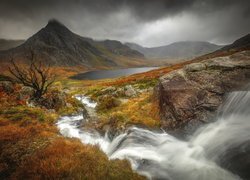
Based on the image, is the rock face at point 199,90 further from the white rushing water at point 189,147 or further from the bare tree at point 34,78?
the bare tree at point 34,78

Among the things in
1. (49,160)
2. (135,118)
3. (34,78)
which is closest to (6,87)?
(34,78)

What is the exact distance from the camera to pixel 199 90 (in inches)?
472

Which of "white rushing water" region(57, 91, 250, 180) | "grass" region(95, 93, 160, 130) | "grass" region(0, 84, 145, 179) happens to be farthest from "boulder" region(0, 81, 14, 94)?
"white rushing water" region(57, 91, 250, 180)

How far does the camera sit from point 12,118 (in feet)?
41.2

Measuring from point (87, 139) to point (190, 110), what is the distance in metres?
7.87

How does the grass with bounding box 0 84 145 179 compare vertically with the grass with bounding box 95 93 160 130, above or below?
above

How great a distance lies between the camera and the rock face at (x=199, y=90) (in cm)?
1115

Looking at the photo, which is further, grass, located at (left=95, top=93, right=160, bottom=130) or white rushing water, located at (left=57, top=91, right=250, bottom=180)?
grass, located at (left=95, top=93, right=160, bottom=130)

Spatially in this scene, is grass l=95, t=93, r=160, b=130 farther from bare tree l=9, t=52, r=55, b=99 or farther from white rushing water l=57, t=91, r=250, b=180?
bare tree l=9, t=52, r=55, b=99

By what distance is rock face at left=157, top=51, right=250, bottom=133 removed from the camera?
11155 mm

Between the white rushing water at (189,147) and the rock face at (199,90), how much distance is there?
30.8 inches

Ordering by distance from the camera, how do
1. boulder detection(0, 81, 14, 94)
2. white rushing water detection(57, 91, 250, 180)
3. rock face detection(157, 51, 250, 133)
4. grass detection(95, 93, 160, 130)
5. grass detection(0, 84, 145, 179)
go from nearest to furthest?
grass detection(0, 84, 145, 179) < white rushing water detection(57, 91, 250, 180) < rock face detection(157, 51, 250, 133) < grass detection(95, 93, 160, 130) < boulder detection(0, 81, 14, 94)

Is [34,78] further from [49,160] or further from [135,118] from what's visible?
[49,160]

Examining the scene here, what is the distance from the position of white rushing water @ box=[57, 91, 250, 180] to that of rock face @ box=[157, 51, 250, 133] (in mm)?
783
